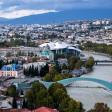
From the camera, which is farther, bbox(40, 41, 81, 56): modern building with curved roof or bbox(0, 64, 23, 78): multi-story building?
bbox(40, 41, 81, 56): modern building with curved roof

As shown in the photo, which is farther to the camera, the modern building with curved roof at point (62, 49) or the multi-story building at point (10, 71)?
the modern building with curved roof at point (62, 49)

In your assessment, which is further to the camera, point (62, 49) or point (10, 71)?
point (62, 49)

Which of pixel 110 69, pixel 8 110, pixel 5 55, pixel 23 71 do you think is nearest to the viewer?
pixel 8 110

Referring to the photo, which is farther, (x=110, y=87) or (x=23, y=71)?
Result: (x=23, y=71)

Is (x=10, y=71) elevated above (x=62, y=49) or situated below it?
below

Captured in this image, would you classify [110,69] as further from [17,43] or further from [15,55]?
[17,43]

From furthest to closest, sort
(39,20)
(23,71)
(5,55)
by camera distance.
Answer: (39,20) → (5,55) → (23,71)

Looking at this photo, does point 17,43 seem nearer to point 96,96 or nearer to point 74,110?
point 96,96

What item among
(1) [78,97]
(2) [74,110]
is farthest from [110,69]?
(2) [74,110]

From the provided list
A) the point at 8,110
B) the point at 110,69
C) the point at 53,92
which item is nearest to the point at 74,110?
the point at 8,110
